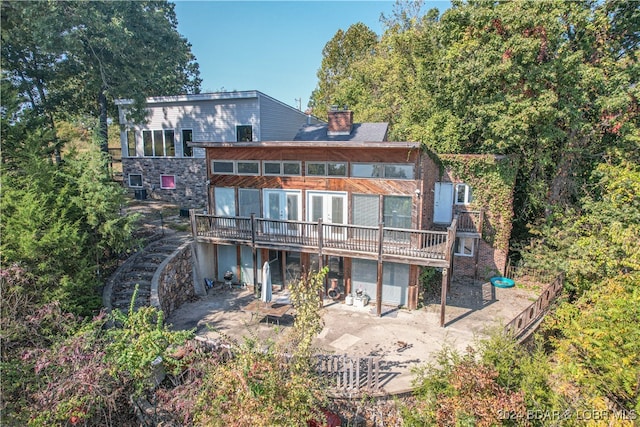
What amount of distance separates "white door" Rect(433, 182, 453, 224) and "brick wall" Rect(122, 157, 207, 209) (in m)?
13.6

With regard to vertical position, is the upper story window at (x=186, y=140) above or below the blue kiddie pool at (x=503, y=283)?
above

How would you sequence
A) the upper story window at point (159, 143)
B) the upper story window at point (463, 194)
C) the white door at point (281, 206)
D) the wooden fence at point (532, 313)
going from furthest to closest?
1. the upper story window at point (159, 143)
2. the upper story window at point (463, 194)
3. the white door at point (281, 206)
4. the wooden fence at point (532, 313)

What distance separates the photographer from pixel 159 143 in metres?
21.6

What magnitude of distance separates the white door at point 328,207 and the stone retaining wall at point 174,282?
5654 mm

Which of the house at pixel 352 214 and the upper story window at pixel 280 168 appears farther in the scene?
the upper story window at pixel 280 168

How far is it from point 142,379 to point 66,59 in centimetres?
1790

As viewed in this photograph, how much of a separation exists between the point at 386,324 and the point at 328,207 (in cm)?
522

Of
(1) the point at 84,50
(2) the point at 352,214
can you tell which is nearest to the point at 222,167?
(2) the point at 352,214

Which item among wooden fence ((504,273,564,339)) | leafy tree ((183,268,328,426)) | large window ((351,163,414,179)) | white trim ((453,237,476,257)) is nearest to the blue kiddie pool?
white trim ((453,237,476,257))

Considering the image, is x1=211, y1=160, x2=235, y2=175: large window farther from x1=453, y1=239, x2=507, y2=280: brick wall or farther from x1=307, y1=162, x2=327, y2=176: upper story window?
x1=453, y1=239, x2=507, y2=280: brick wall

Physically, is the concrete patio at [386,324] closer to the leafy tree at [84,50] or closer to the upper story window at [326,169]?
the upper story window at [326,169]

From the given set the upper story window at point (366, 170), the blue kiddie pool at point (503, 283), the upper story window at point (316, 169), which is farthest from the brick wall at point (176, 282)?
the blue kiddie pool at point (503, 283)

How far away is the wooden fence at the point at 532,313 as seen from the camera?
10997mm

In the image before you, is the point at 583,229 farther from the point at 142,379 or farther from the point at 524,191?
the point at 142,379
